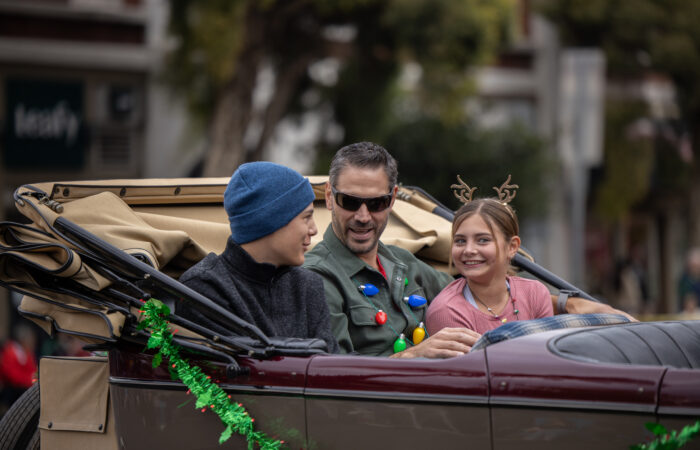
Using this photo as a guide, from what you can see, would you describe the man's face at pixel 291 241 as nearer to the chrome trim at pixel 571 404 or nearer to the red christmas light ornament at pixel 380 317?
the red christmas light ornament at pixel 380 317

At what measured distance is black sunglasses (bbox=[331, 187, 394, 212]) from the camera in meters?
4.12

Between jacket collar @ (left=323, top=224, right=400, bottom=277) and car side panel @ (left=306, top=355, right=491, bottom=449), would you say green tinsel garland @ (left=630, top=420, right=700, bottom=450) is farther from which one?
jacket collar @ (left=323, top=224, right=400, bottom=277)

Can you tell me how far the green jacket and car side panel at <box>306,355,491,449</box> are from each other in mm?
758

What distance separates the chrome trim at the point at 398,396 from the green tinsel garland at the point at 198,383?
230 mm

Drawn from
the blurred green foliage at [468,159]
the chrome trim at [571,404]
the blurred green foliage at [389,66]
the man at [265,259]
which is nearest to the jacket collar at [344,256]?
the man at [265,259]

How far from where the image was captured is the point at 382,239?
199 inches

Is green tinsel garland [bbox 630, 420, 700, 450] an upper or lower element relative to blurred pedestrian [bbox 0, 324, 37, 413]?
upper

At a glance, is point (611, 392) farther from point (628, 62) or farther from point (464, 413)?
point (628, 62)

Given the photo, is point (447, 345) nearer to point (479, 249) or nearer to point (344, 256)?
point (479, 249)

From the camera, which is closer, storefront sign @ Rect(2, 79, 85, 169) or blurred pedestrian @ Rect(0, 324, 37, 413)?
blurred pedestrian @ Rect(0, 324, 37, 413)

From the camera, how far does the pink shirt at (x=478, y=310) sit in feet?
13.2

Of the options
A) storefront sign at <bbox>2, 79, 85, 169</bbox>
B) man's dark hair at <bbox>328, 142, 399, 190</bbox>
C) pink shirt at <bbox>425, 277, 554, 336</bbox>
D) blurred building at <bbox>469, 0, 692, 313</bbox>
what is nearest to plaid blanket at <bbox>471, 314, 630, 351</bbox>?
pink shirt at <bbox>425, 277, 554, 336</bbox>

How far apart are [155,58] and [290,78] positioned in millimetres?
2946

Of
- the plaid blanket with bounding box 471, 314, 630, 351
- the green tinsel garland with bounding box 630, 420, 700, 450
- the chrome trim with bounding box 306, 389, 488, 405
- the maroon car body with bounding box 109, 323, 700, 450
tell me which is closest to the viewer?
the green tinsel garland with bounding box 630, 420, 700, 450
